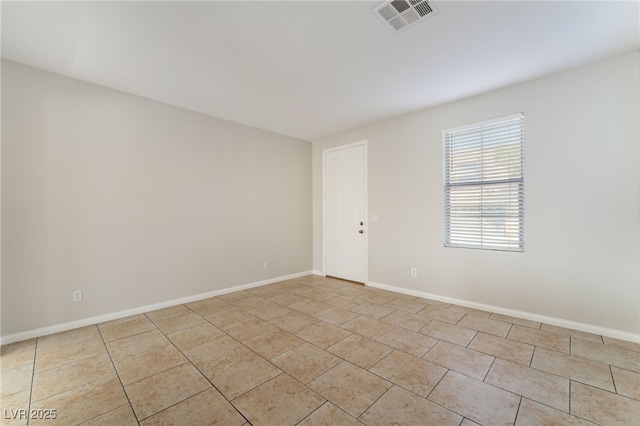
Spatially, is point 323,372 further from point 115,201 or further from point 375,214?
point 115,201

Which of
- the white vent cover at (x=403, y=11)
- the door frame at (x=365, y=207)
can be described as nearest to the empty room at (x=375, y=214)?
the white vent cover at (x=403, y=11)

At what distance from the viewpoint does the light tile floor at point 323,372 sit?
1686 millimetres

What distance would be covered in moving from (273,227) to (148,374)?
9.85 feet

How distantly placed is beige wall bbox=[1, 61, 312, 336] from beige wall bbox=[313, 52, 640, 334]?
2.82 meters

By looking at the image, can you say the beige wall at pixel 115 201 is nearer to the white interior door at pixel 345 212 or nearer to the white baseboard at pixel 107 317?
the white baseboard at pixel 107 317

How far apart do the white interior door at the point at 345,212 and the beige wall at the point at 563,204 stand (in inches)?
42.3

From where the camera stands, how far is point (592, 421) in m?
1.61

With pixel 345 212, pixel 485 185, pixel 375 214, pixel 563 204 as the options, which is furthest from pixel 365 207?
pixel 563 204

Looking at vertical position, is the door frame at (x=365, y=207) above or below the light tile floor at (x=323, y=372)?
above

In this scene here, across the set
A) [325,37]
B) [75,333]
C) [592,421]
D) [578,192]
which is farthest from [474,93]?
[75,333]

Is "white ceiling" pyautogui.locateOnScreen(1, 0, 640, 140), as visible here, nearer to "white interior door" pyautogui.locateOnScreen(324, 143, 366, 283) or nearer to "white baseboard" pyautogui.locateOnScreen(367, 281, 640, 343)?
"white interior door" pyautogui.locateOnScreen(324, 143, 366, 283)

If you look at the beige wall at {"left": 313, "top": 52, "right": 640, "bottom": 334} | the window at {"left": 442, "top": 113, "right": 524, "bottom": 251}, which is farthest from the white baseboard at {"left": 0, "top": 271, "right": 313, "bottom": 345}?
the window at {"left": 442, "top": 113, "right": 524, "bottom": 251}

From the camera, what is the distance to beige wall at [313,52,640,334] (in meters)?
2.58

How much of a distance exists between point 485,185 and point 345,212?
2.34m
